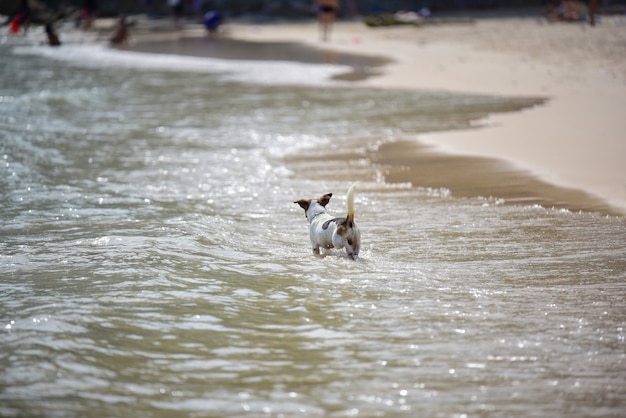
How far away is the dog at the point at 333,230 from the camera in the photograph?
694 cm

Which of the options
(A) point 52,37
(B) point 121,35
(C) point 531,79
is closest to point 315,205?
(C) point 531,79

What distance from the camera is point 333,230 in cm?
707

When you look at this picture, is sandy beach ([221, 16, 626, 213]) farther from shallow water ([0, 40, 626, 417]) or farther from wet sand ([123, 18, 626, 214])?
shallow water ([0, 40, 626, 417])

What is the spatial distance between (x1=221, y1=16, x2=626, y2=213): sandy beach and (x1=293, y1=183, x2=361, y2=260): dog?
307 cm

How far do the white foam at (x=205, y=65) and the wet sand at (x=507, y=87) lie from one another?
1026mm

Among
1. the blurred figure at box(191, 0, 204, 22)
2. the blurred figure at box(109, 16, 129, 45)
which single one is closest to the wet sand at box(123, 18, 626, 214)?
the blurred figure at box(109, 16, 129, 45)

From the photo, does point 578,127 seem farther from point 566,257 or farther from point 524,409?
point 524,409

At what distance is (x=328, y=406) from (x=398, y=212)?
14.4 ft

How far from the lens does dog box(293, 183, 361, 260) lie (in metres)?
6.94

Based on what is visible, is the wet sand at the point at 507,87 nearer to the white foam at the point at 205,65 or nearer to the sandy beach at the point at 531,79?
the sandy beach at the point at 531,79

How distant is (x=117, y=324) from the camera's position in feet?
20.0

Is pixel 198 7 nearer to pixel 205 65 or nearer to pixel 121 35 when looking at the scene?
pixel 121 35

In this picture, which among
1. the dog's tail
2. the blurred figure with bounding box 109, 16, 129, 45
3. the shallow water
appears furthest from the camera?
the blurred figure with bounding box 109, 16, 129, 45

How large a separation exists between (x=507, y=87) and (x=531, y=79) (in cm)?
100
